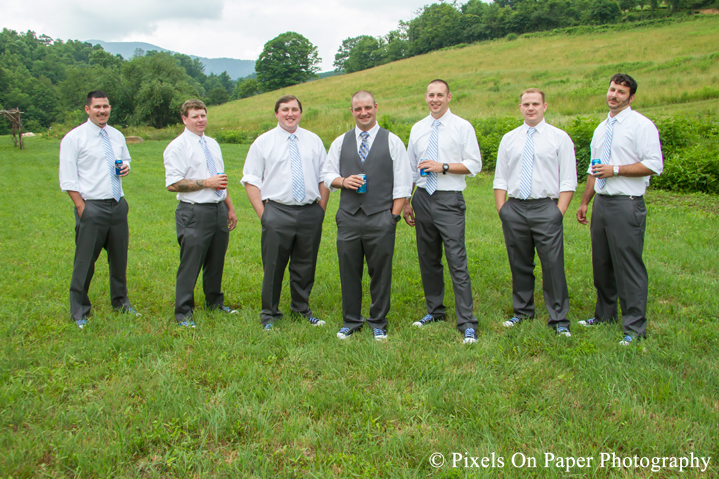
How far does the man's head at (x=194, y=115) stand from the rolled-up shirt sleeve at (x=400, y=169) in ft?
7.33

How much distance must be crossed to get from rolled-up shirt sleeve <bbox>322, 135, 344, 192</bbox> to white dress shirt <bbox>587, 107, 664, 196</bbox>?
99.9 inches

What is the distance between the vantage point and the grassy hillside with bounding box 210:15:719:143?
75.0 ft

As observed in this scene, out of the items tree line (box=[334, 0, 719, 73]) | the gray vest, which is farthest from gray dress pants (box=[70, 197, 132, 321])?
tree line (box=[334, 0, 719, 73])

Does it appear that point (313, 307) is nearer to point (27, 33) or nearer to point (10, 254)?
point (10, 254)

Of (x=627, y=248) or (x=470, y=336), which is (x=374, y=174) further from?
(x=627, y=248)

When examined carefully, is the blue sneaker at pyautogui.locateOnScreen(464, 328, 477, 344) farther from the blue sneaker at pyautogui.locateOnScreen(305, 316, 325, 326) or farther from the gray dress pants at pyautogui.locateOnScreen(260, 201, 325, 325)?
the gray dress pants at pyautogui.locateOnScreen(260, 201, 325, 325)

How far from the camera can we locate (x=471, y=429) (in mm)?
3209

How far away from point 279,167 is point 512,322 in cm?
308

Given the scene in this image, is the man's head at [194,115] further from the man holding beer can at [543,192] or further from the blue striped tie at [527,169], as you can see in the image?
the blue striped tie at [527,169]

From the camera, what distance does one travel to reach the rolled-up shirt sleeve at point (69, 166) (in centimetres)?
507

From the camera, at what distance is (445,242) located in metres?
5.07

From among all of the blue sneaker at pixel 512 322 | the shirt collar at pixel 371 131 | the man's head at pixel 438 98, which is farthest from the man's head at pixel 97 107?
the blue sneaker at pixel 512 322

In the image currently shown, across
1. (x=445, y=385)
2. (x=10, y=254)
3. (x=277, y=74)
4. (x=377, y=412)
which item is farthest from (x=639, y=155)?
(x=277, y=74)

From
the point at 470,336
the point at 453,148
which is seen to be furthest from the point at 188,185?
the point at 470,336
